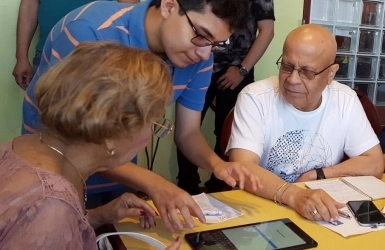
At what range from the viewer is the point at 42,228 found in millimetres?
754

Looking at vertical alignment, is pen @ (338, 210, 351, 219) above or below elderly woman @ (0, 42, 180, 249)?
below

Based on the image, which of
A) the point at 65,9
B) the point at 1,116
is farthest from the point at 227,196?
the point at 1,116

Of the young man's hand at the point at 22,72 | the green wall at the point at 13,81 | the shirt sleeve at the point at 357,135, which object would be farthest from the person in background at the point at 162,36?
the young man's hand at the point at 22,72

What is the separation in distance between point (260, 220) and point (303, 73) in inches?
28.1

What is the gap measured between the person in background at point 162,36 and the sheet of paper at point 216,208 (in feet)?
0.26

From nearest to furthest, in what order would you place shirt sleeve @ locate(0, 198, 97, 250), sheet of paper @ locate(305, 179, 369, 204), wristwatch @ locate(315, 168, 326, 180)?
1. shirt sleeve @ locate(0, 198, 97, 250)
2. sheet of paper @ locate(305, 179, 369, 204)
3. wristwatch @ locate(315, 168, 326, 180)

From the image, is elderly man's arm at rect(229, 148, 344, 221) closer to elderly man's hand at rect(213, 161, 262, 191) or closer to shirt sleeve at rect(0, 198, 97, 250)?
elderly man's hand at rect(213, 161, 262, 191)

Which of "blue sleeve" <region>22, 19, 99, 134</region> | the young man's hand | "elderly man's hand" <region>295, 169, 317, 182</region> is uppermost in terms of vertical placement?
"blue sleeve" <region>22, 19, 99, 134</region>

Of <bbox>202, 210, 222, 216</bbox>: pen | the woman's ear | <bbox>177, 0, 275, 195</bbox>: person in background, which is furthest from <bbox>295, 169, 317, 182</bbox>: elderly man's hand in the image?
<bbox>177, 0, 275, 195</bbox>: person in background

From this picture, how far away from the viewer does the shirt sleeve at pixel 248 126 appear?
1.77m

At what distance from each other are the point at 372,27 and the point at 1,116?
2545 mm

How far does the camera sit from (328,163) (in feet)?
6.18

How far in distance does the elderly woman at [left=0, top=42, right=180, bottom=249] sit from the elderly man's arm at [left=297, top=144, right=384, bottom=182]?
985mm

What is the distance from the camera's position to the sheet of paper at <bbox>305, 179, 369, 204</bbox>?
1.49 metres
